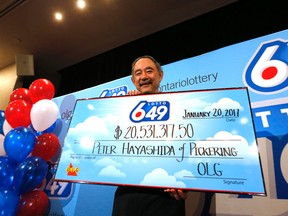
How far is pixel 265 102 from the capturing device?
115 cm

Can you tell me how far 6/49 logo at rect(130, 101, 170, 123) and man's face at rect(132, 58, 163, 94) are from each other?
16 cm

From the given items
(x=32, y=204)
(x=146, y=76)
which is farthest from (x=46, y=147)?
(x=146, y=76)

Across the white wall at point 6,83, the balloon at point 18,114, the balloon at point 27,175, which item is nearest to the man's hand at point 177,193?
the balloon at point 27,175

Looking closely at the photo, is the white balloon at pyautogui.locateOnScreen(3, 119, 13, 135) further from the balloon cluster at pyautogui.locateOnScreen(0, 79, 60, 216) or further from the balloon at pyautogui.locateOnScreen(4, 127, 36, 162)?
the balloon at pyautogui.locateOnScreen(4, 127, 36, 162)

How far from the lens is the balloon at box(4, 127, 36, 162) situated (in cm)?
147

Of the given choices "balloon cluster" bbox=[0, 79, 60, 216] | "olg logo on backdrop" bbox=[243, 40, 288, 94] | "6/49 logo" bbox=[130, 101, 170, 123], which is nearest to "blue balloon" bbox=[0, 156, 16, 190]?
"balloon cluster" bbox=[0, 79, 60, 216]

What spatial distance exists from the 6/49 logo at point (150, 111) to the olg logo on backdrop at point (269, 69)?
23.3 inches

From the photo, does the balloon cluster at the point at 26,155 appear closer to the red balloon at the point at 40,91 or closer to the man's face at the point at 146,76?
the red balloon at the point at 40,91

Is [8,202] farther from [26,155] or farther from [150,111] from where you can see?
[150,111]

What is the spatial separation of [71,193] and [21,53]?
Answer: 330 centimetres

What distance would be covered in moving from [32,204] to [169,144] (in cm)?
108

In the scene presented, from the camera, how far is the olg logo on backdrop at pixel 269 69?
115cm

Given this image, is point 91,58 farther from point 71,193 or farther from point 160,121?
point 160,121

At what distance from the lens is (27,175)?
138cm
